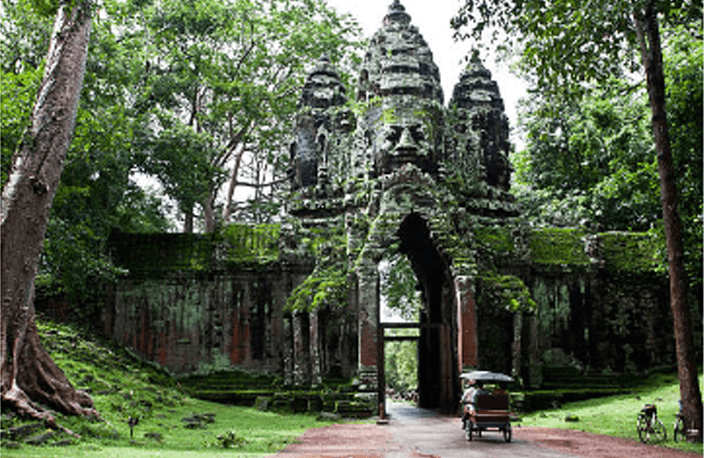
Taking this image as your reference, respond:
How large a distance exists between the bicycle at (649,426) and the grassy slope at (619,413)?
6.9 inches

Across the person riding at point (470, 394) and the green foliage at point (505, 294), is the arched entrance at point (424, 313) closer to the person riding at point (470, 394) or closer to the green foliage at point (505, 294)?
the green foliage at point (505, 294)

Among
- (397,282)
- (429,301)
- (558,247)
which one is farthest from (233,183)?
(558,247)

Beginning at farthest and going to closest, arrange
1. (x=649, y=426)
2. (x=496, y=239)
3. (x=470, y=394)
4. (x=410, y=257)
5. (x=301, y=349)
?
1. (x=410, y=257)
2. (x=496, y=239)
3. (x=301, y=349)
4. (x=470, y=394)
5. (x=649, y=426)

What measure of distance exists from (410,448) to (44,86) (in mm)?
7933

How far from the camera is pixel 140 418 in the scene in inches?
454

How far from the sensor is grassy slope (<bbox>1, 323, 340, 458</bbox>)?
852 cm

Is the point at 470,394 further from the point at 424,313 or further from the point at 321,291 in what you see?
the point at 424,313

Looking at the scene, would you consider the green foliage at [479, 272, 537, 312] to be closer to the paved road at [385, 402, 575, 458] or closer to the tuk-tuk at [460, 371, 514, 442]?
the paved road at [385, 402, 575, 458]

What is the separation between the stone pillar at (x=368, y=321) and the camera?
51.0ft

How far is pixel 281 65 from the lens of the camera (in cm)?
2709

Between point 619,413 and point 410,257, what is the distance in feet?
26.8

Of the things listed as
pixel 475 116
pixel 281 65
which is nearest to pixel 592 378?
pixel 475 116

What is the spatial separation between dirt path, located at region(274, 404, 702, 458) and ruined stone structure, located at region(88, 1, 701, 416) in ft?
12.3

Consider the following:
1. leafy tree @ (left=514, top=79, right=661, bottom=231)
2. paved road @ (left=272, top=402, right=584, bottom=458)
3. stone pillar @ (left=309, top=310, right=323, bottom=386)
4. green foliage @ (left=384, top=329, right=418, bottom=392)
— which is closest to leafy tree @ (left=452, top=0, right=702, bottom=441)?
paved road @ (left=272, top=402, right=584, bottom=458)
